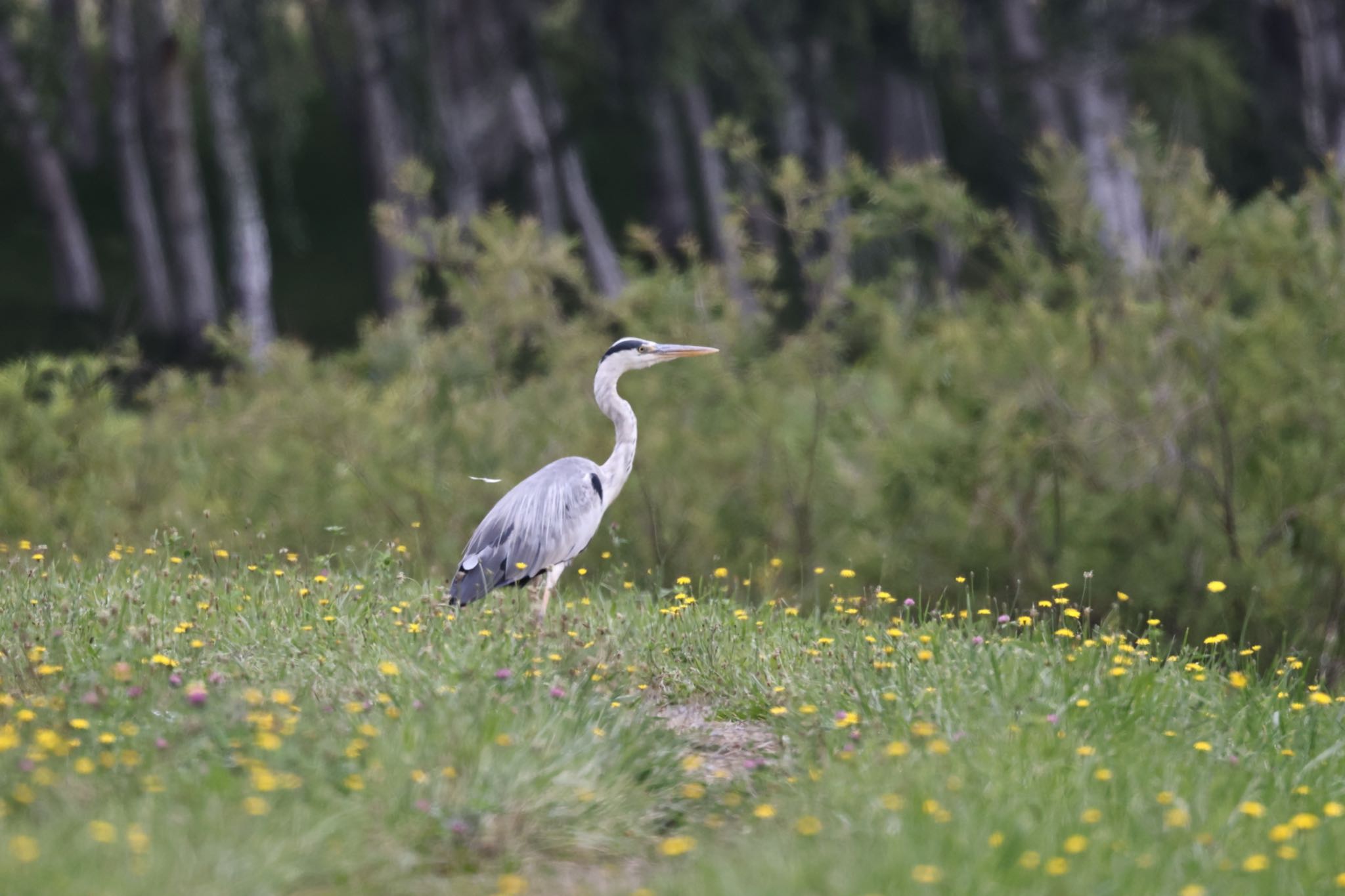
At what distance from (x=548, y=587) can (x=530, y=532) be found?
31 cm

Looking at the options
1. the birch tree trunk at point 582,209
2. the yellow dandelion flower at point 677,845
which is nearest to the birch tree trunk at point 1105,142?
the birch tree trunk at point 582,209

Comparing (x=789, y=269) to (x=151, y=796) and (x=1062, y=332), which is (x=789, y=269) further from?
(x=151, y=796)

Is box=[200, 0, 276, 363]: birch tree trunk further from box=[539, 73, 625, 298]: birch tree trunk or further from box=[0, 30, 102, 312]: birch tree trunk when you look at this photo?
box=[539, 73, 625, 298]: birch tree trunk

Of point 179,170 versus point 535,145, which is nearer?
point 179,170

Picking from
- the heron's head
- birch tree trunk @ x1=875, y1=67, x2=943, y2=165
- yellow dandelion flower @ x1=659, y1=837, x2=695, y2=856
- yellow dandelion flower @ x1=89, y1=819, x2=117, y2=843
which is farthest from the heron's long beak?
birch tree trunk @ x1=875, y1=67, x2=943, y2=165

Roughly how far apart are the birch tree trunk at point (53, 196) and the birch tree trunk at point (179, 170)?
134 inches

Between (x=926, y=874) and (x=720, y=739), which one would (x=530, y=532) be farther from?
(x=926, y=874)

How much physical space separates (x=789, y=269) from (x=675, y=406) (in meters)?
19.3

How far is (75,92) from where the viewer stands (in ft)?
110

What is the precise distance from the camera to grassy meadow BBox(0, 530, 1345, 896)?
154 inches

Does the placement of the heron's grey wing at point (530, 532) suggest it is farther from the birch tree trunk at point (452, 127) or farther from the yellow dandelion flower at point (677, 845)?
the birch tree trunk at point (452, 127)

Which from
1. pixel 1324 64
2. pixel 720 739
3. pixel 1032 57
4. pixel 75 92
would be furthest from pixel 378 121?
pixel 720 739

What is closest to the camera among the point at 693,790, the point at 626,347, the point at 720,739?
the point at 693,790

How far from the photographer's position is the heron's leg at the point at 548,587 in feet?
19.5
